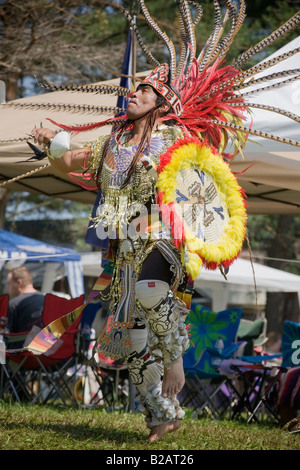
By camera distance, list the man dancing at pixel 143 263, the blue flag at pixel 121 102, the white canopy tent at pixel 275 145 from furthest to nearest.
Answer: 1. the blue flag at pixel 121 102
2. the white canopy tent at pixel 275 145
3. the man dancing at pixel 143 263

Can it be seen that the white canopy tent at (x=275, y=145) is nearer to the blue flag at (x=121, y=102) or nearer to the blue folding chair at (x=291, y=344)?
the blue flag at (x=121, y=102)

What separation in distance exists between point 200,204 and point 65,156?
760 millimetres

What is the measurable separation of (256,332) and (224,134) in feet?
11.6

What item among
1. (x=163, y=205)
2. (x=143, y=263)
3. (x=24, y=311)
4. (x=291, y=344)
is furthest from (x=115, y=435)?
(x=24, y=311)

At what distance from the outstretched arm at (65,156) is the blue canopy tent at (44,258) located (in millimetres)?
5208

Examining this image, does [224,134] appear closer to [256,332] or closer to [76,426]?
[76,426]

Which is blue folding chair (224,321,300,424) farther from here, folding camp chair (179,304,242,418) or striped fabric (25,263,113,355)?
striped fabric (25,263,113,355)

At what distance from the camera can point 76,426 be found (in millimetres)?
3926

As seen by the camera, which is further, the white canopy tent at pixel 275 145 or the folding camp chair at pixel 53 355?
the folding camp chair at pixel 53 355

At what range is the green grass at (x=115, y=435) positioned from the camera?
3168mm

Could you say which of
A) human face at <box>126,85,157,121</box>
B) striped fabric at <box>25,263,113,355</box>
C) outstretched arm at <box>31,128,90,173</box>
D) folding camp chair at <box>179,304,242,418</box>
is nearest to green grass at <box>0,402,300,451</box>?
striped fabric at <box>25,263,113,355</box>

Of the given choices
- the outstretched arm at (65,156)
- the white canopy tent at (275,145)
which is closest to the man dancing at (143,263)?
the outstretched arm at (65,156)

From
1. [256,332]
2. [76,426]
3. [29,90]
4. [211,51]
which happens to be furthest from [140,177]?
[29,90]

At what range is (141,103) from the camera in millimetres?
3543
